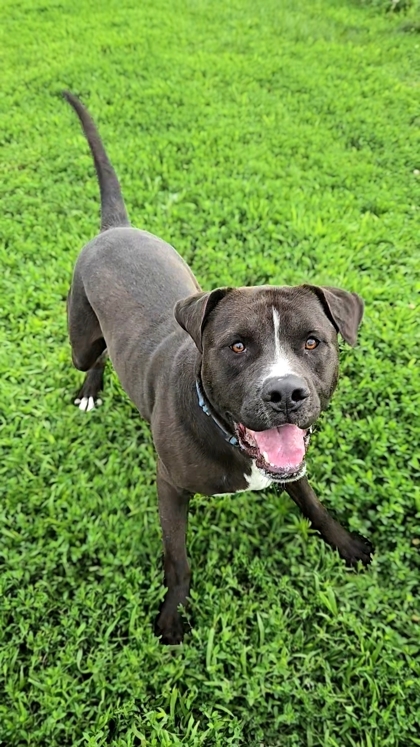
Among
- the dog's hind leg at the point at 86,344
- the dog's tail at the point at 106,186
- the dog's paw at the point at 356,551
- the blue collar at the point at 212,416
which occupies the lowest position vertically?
the dog's paw at the point at 356,551

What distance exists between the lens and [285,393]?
1939 mm

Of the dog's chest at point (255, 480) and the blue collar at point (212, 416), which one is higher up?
the blue collar at point (212, 416)

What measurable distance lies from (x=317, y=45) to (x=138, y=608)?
692 centimetres

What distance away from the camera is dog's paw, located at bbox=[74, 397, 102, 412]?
3.69 meters

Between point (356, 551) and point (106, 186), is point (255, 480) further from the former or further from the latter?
point (106, 186)

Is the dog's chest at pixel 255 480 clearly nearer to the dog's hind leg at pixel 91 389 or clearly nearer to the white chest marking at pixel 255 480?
the white chest marking at pixel 255 480

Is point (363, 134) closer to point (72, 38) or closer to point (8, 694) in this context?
point (72, 38)

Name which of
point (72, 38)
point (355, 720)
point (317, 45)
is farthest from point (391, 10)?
point (355, 720)

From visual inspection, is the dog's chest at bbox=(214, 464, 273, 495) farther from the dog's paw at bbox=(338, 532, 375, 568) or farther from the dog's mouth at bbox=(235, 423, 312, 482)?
the dog's paw at bbox=(338, 532, 375, 568)

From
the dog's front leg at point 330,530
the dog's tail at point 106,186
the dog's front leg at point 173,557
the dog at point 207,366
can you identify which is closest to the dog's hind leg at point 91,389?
the dog at point 207,366

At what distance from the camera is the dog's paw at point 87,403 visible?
3689mm

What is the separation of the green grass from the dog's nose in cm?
124

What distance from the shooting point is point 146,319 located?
293cm

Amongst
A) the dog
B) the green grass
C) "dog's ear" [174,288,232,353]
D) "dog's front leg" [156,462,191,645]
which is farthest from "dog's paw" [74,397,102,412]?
"dog's ear" [174,288,232,353]
